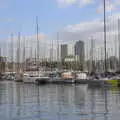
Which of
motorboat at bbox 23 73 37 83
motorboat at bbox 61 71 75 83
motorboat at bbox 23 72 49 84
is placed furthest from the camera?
motorboat at bbox 23 73 37 83

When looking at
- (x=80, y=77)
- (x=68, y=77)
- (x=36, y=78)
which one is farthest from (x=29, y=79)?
(x=80, y=77)

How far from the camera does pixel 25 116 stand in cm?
3462

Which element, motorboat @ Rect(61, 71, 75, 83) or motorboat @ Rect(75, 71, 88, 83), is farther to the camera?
motorboat @ Rect(75, 71, 88, 83)

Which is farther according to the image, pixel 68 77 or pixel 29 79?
pixel 29 79

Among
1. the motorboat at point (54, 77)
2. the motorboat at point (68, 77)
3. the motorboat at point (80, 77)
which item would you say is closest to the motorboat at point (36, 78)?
the motorboat at point (54, 77)

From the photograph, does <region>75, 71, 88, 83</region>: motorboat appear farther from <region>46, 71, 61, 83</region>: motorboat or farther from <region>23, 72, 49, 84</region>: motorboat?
<region>23, 72, 49, 84</region>: motorboat

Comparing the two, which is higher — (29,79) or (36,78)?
(36,78)

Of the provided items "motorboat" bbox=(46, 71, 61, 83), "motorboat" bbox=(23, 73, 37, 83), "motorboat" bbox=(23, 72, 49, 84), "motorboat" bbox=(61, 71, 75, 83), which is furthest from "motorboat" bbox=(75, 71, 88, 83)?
"motorboat" bbox=(23, 73, 37, 83)

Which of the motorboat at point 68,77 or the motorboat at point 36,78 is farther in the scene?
the motorboat at point 36,78

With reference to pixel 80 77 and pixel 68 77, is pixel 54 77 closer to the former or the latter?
pixel 68 77

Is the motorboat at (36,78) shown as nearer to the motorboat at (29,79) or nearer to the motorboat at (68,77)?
the motorboat at (29,79)

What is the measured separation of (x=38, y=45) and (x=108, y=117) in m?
107

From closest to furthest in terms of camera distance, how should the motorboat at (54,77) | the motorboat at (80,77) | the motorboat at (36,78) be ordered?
the motorboat at (80,77), the motorboat at (36,78), the motorboat at (54,77)

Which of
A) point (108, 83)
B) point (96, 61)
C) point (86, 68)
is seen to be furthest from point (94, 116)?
point (86, 68)
